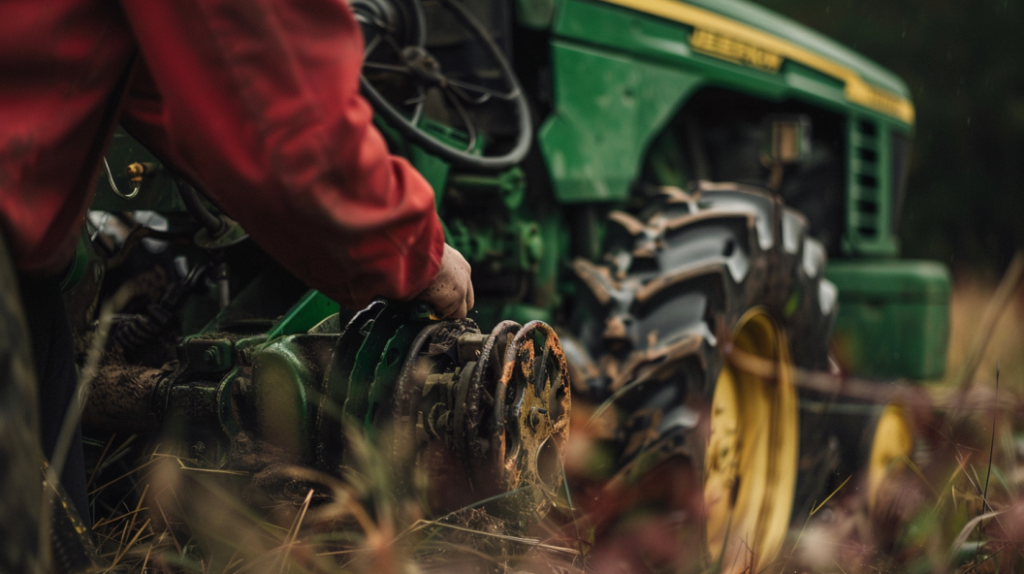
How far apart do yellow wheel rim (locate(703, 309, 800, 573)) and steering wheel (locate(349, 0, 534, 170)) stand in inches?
30.5

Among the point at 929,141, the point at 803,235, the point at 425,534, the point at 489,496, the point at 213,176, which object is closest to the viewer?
the point at 213,176

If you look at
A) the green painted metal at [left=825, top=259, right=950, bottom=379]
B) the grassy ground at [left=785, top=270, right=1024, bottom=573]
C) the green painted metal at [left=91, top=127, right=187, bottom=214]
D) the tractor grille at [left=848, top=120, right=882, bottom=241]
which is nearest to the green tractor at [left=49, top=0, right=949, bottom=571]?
the green painted metal at [left=91, top=127, right=187, bottom=214]

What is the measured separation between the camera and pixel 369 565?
1530mm

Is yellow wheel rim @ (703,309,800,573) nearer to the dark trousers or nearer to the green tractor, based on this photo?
the green tractor

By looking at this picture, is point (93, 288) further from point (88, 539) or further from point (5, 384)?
point (5, 384)

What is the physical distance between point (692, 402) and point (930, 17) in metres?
11.7

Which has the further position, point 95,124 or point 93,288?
point 93,288

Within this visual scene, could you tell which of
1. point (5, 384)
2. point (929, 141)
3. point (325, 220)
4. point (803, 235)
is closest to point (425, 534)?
point (325, 220)

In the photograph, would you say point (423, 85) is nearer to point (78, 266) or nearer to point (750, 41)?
point (78, 266)

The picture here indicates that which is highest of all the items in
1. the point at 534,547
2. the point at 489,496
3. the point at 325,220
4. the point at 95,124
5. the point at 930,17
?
the point at 930,17

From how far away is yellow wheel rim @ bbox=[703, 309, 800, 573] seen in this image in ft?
8.07

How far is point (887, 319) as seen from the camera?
3623 millimetres

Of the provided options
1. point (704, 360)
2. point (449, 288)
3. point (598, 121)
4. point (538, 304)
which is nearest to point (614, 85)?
point (598, 121)

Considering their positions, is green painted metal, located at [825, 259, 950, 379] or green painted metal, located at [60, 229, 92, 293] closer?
green painted metal, located at [60, 229, 92, 293]
